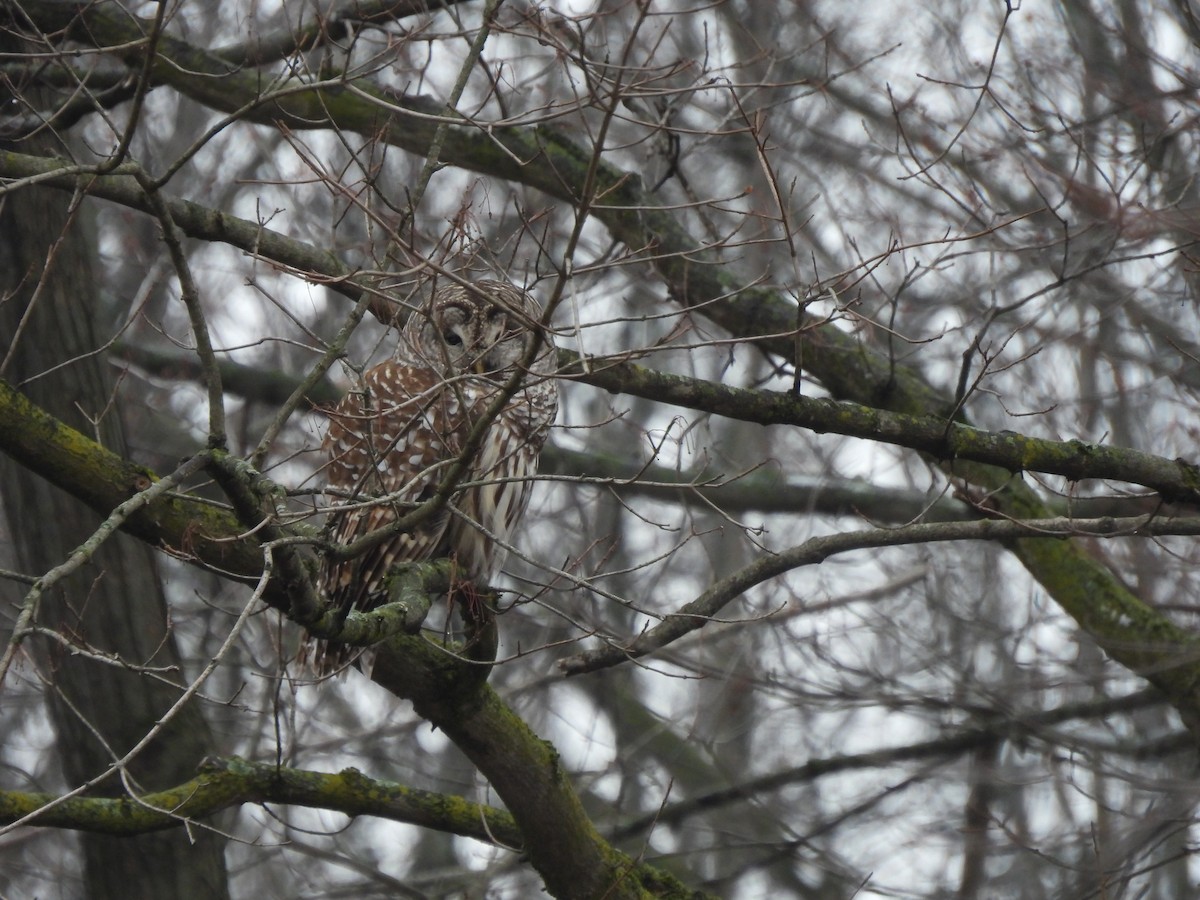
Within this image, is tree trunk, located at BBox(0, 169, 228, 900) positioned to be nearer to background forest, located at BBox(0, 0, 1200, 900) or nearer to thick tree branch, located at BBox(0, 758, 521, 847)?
background forest, located at BBox(0, 0, 1200, 900)

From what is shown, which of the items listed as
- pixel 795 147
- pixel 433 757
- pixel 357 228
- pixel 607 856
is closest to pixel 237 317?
pixel 357 228

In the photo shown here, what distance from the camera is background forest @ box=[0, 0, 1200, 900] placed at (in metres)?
3.92

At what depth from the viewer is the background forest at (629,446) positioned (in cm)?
392

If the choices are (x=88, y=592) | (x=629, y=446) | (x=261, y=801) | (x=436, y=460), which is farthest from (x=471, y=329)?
(x=629, y=446)

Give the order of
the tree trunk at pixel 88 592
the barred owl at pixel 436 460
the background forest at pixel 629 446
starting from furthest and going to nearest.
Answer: the tree trunk at pixel 88 592 < the barred owl at pixel 436 460 < the background forest at pixel 629 446

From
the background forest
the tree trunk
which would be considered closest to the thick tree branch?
the background forest

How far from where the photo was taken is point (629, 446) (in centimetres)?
1184

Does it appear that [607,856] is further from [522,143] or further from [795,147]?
[795,147]

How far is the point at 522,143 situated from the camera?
611 centimetres

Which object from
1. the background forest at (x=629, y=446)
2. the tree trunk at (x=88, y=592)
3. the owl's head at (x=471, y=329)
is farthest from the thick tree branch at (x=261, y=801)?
the tree trunk at (x=88, y=592)

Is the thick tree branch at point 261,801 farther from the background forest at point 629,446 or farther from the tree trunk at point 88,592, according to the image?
the tree trunk at point 88,592

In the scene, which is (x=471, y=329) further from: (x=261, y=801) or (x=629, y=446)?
(x=629, y=446)

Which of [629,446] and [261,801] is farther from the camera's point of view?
[629,446]

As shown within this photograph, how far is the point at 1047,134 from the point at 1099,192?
1.36 feet
